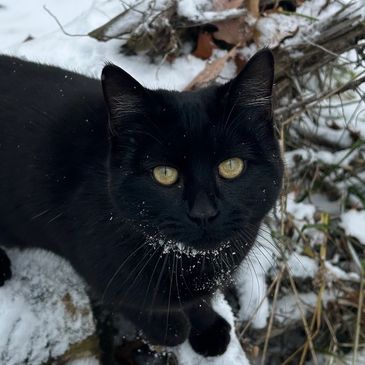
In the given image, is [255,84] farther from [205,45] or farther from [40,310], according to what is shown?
[205,45]

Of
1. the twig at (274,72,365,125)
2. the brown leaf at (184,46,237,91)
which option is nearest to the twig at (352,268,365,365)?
the twig at (274,72,365,125)

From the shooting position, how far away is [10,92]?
4.95 ft

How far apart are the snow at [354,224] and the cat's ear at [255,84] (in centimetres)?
116

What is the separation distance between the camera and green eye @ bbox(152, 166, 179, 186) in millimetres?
1176

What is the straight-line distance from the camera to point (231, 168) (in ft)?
3.94

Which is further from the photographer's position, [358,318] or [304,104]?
[304,104]

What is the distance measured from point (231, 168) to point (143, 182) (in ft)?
0.64

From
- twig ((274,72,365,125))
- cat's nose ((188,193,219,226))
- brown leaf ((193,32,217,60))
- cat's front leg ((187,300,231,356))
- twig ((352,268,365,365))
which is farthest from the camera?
brown leaf ((193,32,217,60))

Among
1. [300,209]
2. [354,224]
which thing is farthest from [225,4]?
[354,224]

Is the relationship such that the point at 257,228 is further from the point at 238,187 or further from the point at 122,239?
the point at 122,239

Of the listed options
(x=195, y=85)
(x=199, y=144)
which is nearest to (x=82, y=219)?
(x=199, y=144)

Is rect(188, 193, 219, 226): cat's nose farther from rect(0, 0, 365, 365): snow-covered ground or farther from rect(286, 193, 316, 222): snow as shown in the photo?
rect(286, 193, 316, 222): snow

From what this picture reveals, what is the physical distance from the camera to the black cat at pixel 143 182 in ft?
3.85

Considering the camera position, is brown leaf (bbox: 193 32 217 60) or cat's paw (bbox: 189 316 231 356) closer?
cat's paw (bbox: 189 316 231 356)
